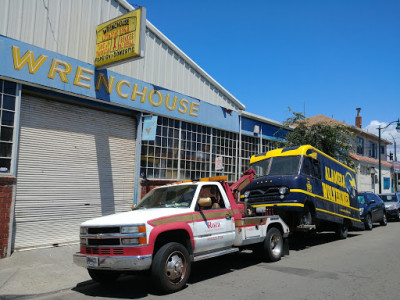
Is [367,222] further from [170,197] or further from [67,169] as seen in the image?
[67,169]

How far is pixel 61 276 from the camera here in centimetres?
739

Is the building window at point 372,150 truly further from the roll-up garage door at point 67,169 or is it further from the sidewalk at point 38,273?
the sidewalk at point 38,273

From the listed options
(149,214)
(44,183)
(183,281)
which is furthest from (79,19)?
(183,281)

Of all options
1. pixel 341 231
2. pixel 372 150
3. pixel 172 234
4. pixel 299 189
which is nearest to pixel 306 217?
pixel 299 189

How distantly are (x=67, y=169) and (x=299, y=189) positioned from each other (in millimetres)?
6551

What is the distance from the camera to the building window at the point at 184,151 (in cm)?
1317

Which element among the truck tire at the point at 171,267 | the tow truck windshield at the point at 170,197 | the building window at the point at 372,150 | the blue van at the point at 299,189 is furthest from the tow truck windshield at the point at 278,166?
Result: the building window at the point at 372,150

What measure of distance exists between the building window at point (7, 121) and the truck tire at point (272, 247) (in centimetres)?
646

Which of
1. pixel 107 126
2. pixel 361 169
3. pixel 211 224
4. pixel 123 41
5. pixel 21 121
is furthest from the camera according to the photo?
pixel 361 169

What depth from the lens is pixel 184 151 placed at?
14.4 metres

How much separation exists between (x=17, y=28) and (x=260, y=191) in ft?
25.5

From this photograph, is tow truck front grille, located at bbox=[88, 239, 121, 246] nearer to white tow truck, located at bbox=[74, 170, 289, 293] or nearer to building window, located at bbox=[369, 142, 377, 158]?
white tow truck, located at bbox=[74, 170, 289, 293]

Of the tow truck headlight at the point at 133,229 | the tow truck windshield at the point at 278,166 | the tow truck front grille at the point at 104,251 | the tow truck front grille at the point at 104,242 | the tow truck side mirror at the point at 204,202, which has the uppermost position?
the tow truck windshield at the point at 278,166

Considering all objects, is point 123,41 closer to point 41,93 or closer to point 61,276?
point 41,93
